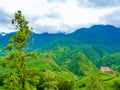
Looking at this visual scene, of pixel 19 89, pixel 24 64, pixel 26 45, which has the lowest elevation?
pixel 19 89

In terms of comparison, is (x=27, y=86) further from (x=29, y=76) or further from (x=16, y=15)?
(x=16, y=15)

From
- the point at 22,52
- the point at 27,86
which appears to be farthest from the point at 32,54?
the point at 27,86

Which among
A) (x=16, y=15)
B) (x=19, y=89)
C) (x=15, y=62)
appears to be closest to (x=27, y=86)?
(x=19, y=89)

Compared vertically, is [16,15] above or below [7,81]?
above

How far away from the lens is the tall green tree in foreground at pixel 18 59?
50812mm

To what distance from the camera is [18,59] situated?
5203 centimetres

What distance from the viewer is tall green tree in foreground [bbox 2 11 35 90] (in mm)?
50812

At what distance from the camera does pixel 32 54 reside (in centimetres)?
5188

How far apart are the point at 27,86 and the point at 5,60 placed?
18.7 ft

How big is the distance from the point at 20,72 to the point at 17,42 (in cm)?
532

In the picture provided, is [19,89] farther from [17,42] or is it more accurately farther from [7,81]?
[17,42]

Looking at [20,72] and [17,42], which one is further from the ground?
[17,42]

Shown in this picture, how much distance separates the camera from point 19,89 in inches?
1987

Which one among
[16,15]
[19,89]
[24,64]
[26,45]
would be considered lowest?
[19,89]
